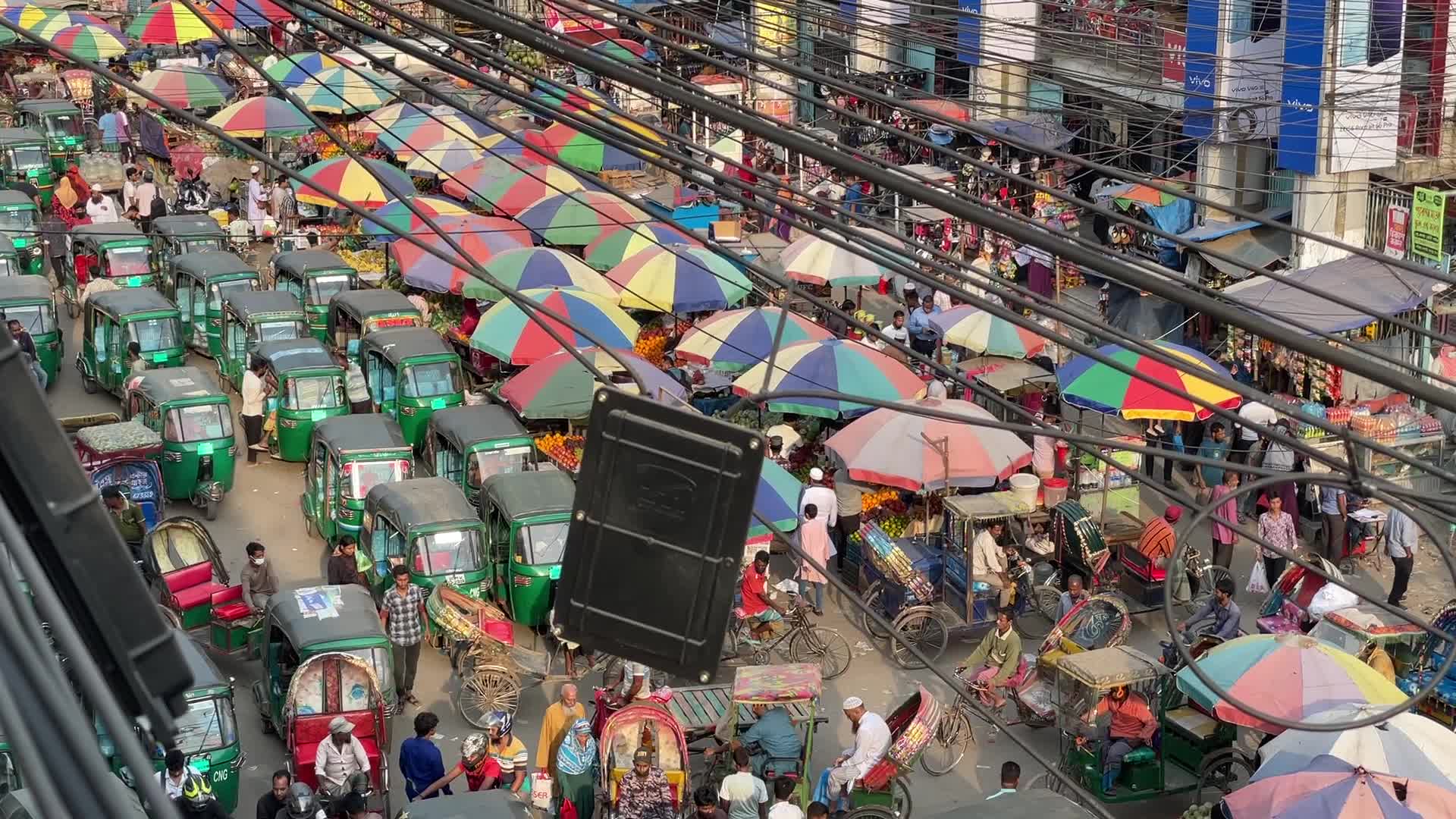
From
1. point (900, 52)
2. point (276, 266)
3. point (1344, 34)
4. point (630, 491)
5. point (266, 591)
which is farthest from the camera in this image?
point (900, 52)

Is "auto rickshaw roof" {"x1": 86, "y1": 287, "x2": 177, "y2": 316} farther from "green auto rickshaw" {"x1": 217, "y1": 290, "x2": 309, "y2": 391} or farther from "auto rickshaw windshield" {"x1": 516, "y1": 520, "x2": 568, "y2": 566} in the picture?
"auto rickshaw windshield" {"x1": 516, "y1": 520, "x2": 568, "y2": 566}

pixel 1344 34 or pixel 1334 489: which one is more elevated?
pixel 1344 34

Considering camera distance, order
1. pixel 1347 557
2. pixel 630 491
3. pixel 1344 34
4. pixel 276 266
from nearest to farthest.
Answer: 1. pixel 630 491
2. pixel 1347 557
3. pixel 1344 34
4. pixel 276 266

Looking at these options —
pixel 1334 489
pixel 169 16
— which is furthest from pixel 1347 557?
pixel 169 16

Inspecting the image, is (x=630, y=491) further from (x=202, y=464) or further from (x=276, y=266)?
(x=276, y=266)

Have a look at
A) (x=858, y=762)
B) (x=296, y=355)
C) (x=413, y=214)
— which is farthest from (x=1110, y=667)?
(x=413, y=214)

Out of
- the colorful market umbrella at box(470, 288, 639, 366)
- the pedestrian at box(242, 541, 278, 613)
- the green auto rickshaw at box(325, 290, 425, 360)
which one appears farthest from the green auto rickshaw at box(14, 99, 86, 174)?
the pedestrian at box(242, 541, 278, 613)

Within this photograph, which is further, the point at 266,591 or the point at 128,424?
the point at 128,424
